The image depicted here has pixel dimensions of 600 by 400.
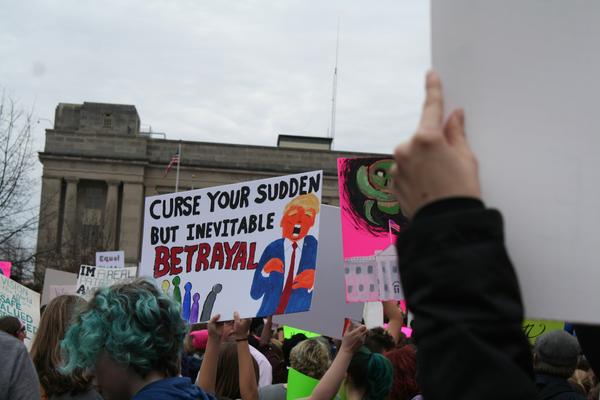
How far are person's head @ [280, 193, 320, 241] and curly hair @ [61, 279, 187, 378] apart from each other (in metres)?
1.82

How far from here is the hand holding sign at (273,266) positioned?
166 inches

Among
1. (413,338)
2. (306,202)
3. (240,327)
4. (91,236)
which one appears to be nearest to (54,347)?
(240,327)

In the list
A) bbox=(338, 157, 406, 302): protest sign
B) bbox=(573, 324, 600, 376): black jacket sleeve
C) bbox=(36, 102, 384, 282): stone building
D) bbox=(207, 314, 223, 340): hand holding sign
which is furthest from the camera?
bbox=(36, 102, 384, 282): stone building

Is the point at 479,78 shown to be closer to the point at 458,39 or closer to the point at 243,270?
the point at 458,39

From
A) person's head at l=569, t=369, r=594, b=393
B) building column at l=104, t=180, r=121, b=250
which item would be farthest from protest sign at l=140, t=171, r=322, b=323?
building column at l=104, t=180, r=121, b=250

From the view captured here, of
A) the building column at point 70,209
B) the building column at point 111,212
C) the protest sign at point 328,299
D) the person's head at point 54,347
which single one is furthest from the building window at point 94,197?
the person's head at point 54,347

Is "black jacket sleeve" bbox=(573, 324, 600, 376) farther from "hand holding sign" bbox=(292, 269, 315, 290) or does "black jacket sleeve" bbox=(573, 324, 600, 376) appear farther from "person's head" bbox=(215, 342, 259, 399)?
"person's head" bbox=(215, 342, 259, 399)

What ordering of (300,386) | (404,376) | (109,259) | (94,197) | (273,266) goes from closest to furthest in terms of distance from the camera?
(300,386) < (273,266) < (404,376) < (109,259) < (94,197)

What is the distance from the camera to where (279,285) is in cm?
416

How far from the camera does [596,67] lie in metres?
1.03

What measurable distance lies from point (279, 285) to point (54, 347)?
1.22 m

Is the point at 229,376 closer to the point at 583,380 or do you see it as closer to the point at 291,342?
the point at 583,380

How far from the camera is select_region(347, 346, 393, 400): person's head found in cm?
380

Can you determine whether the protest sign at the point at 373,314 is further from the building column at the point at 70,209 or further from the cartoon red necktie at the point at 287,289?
the building column at the point at 70,209
